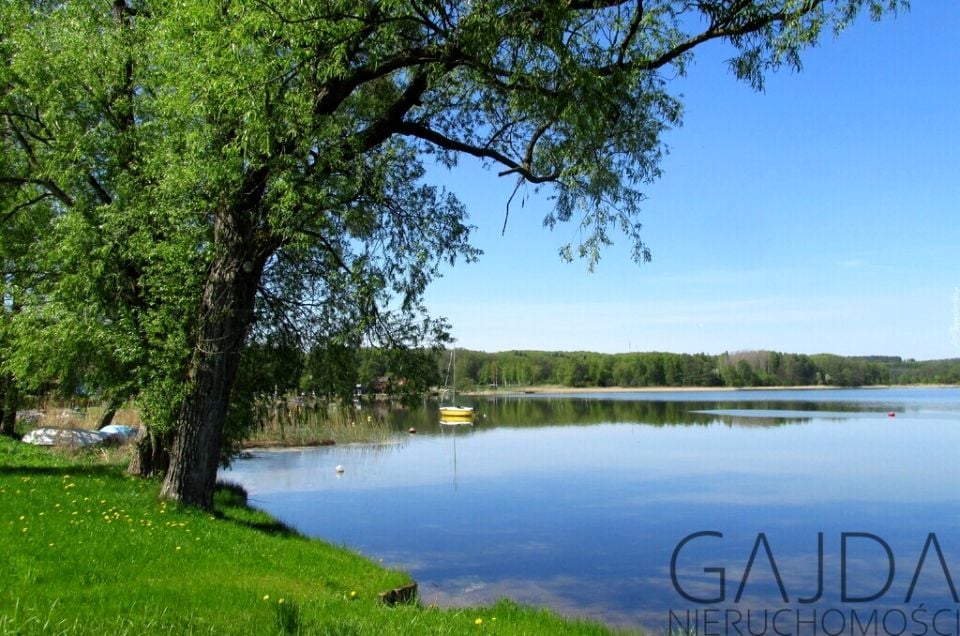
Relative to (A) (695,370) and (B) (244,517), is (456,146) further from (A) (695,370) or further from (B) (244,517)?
(A) (695,370)

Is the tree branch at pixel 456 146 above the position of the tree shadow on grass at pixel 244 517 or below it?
above

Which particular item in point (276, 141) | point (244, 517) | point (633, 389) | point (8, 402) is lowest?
point (633, 389)

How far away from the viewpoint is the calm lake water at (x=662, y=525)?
11.5m

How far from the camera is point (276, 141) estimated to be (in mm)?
9734

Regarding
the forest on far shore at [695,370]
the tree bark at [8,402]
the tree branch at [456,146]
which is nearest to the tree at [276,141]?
the tree branch at [456,146]

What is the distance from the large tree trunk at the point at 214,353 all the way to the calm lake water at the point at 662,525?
368 cm

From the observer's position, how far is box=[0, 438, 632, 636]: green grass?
213 inches

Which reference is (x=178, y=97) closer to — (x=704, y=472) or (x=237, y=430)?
(x=237, y=430)

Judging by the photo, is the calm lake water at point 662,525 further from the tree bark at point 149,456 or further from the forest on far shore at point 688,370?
the forest on far shore at point 688,370

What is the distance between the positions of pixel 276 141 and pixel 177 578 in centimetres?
523

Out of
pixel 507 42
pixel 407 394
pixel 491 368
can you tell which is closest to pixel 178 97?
pixel 507 42

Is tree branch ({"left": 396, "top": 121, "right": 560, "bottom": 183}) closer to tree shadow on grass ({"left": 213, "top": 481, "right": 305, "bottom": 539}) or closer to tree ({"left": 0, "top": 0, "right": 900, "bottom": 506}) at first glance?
tree ({"left": 0, "top": 0, "right": 900, "bottom": 506})

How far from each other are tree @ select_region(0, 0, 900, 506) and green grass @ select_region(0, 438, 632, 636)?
148 cm

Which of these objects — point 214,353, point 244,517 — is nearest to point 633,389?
point 244,517
